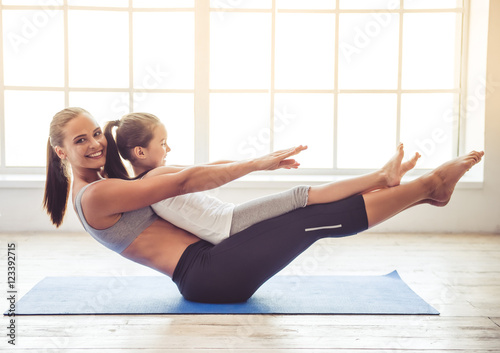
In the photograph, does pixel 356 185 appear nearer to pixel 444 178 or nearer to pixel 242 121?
pixel 444 178

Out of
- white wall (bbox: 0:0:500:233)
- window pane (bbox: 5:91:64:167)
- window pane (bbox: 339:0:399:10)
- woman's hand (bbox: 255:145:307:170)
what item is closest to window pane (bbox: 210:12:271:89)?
window pane (bbox: 339:0:399:10)

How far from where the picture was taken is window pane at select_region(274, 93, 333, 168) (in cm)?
431

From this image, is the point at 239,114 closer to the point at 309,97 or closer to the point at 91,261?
the point at 309,97

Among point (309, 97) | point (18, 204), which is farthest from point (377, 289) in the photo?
point (18, 204)

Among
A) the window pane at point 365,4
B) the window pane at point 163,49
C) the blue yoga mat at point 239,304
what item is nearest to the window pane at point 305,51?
the window pane at point 365,4

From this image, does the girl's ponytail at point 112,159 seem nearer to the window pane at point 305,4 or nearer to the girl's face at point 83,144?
the girl's face at point 83,144

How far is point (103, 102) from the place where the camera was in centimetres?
429

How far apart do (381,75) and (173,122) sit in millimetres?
1662

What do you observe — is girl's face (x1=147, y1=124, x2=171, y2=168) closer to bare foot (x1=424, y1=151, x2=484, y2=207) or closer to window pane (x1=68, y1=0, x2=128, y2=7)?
bare foot (x1=424, y1=151, x2=484, y2=207)

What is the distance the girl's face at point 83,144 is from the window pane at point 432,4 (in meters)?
2.97

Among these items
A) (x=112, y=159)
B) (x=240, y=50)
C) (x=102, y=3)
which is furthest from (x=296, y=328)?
(x=102, y=3)

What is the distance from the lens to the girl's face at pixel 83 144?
212 centimetres

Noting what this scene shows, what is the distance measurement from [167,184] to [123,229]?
12.9 inches

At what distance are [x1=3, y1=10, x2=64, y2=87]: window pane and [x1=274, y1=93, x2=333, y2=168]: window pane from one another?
5.62 ft
